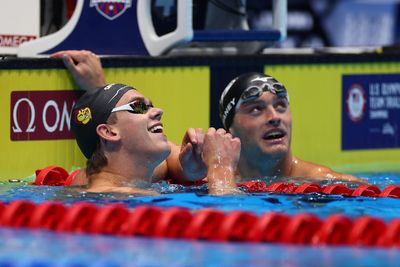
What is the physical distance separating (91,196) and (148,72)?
1924 mm

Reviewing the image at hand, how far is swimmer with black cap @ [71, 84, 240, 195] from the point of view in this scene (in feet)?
18.6

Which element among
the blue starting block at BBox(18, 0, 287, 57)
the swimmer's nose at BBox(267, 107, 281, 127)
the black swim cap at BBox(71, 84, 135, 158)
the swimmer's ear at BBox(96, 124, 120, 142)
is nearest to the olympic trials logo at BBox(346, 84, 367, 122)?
the blue starting block at BBox(18, 0, 287, 57)

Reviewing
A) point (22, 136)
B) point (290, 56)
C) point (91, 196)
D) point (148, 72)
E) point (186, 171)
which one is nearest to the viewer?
point (91, 196)

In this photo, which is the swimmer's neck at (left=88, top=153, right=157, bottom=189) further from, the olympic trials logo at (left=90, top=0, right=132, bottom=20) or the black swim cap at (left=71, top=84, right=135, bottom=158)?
the olympic trials logo at (left=90, top=0, right=132, bottom=20)

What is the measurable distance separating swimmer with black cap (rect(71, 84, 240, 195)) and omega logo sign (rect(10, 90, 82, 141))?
1.10m

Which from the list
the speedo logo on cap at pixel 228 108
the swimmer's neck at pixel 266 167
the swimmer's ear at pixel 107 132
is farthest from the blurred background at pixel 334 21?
the swimmer's ear at pixel 107 132

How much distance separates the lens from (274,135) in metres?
6.61

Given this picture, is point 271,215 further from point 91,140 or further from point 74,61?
point 74,61

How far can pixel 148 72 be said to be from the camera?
7.30m

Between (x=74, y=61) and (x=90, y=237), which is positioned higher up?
(x=74, y=61)

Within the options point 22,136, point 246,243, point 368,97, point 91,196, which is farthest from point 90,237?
point 368,97

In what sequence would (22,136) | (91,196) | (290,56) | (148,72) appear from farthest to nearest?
(290,56) < (148,72) < (22,136) < (91,196)

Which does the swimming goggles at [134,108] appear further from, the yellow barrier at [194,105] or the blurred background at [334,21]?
the blurred background at [334,21]

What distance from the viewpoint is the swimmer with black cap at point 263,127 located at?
6.59m
